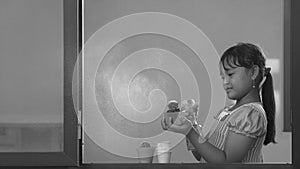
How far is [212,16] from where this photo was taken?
1966 mm

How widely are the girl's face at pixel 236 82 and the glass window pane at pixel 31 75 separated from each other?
55cm

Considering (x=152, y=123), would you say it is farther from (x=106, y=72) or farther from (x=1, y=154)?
(x=1, y=154)

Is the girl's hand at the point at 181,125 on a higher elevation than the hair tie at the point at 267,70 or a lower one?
lower

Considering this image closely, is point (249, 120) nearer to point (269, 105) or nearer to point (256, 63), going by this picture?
point (269, 105)

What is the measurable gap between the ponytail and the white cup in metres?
0.32

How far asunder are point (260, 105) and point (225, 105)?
12 centimetres

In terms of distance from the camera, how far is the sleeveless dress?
6.41ft

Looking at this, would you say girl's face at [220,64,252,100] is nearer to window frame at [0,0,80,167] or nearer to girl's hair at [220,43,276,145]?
girl's hair at [220,43,276,145]

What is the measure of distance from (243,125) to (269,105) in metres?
0.11

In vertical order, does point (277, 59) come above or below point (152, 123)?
above

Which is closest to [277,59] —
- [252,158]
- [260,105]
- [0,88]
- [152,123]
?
[260,105]

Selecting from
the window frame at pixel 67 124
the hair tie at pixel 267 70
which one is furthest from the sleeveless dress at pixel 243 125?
the window frame at pixel 67 124

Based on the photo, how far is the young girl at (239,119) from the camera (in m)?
1.96

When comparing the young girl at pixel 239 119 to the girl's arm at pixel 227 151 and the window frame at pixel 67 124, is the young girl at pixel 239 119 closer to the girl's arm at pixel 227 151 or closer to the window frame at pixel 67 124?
the girl's arm at pixel 227 151
